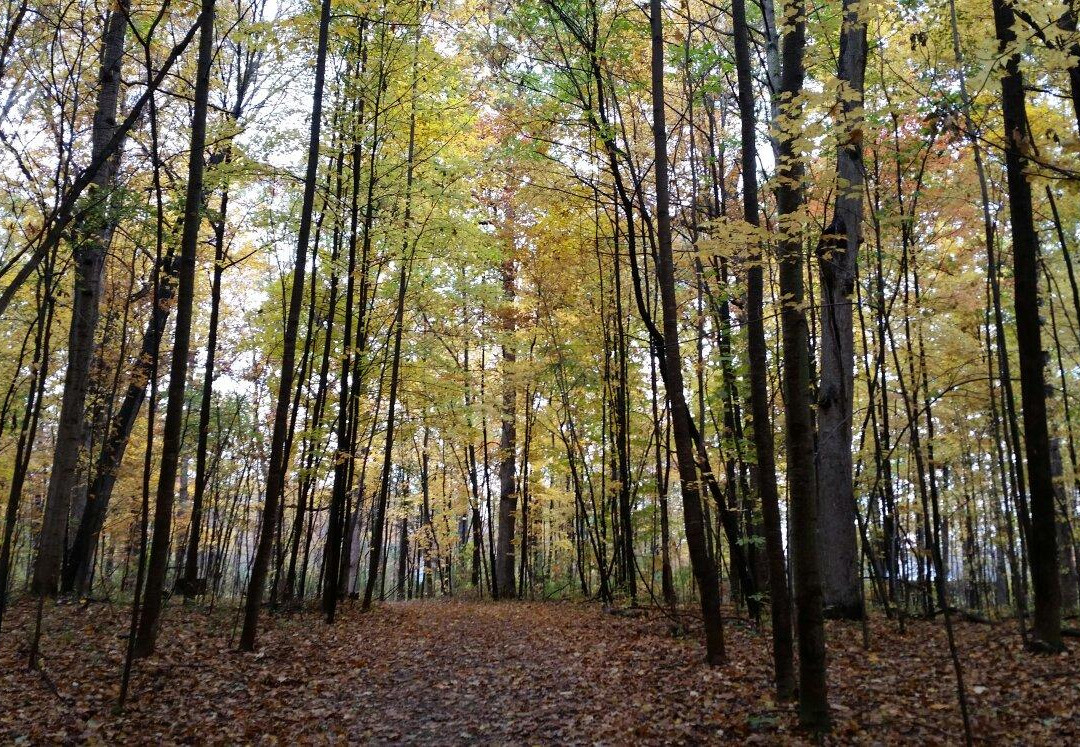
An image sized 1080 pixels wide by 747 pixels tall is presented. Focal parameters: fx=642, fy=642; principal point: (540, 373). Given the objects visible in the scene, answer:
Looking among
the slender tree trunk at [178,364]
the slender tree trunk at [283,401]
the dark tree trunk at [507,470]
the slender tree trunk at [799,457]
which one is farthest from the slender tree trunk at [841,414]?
the dark tree trunk at [507,470]

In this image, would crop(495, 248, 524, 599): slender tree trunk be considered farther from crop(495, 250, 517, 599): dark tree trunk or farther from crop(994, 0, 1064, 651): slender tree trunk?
crop(994, 0, 1064, 651): slender tree trunk

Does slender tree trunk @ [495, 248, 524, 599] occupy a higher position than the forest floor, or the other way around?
slender tree trunk @ [495, 248, 524, 599]

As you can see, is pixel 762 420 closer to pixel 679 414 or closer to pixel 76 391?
pixel 679 414

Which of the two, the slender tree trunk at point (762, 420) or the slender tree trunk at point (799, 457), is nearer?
the slender tree trunk at point (799, 457)

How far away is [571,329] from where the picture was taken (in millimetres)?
14141

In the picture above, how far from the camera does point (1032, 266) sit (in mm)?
6309

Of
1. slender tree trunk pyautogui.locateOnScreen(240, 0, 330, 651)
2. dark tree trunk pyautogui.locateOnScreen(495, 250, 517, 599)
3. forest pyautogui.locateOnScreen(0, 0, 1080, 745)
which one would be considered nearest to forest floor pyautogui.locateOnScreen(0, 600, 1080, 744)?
forest pyautogui.locateOnScreen(0, 0, 1080, 745)

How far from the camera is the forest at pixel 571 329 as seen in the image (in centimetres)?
510

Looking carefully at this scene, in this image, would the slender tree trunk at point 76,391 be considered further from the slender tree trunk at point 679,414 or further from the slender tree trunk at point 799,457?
the slender tree trunk at point 799,457

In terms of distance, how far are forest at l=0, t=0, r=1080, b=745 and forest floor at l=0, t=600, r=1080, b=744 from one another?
0.06m

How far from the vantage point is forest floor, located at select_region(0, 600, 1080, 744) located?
486 cm

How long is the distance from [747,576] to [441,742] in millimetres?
6275

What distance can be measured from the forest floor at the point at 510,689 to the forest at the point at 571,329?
57mm

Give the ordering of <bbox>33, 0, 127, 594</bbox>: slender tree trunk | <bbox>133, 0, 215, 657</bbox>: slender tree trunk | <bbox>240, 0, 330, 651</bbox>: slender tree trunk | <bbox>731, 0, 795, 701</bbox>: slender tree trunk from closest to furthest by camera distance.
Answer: <bbox>731, 0, 795, 701</bbox>: slender tree trunk, <bbox>133, 0, 215, 657</bbox>: slender tree trunk, <bbox>240, 0, 330, 651</bbox>: slender tree trunk, <bbox>33, 0, 127, 594</bbox>: slender tree trunk
